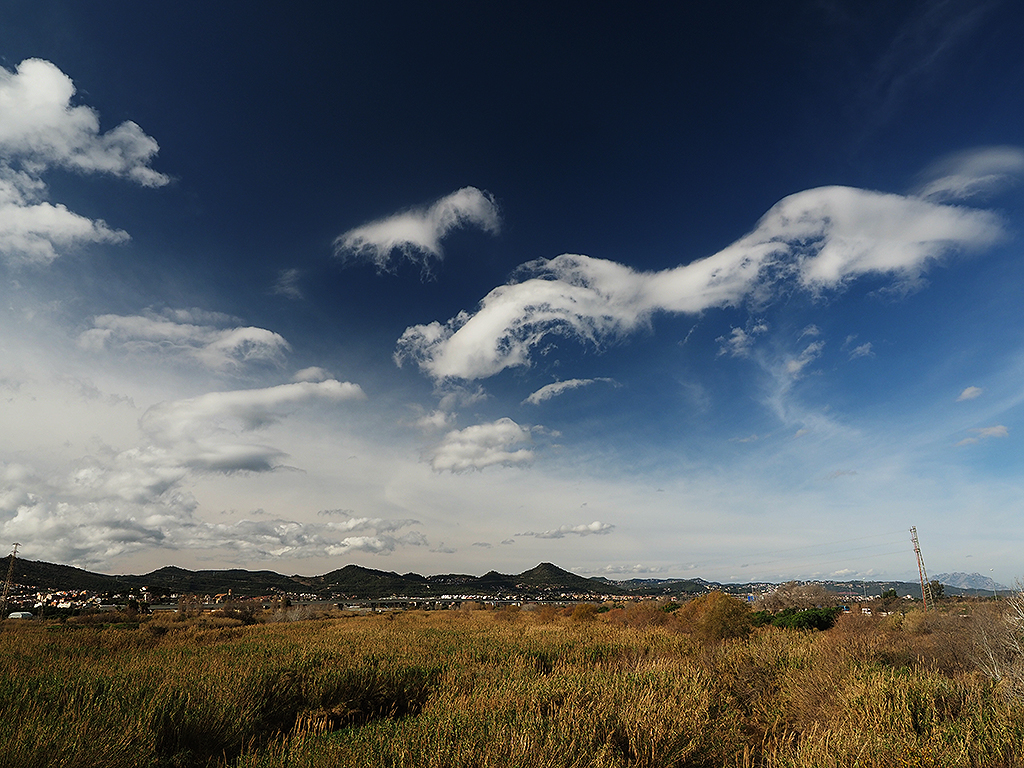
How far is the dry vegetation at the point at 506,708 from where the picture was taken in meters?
6.88

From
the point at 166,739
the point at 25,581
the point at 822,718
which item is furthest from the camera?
the point at 25,581

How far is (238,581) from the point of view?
177500 mm

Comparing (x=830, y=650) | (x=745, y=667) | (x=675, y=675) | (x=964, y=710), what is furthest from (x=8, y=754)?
(x=830, y=650)

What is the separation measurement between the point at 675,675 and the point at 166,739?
1175 centimetres

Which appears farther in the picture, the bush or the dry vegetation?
the bush

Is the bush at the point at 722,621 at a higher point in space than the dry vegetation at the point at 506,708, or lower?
lower

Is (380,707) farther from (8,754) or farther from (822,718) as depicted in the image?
(822,718)

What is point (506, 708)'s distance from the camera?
9164mm

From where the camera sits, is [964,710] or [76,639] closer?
[964,710]

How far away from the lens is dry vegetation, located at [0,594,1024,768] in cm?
688

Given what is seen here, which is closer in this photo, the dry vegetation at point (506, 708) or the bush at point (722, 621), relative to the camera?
the dry vegetation at point (506, 708)

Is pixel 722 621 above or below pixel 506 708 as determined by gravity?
below

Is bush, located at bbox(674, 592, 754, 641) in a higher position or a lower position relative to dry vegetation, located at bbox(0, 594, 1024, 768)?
lower

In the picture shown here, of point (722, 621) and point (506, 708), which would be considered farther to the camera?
point (722, 621)
